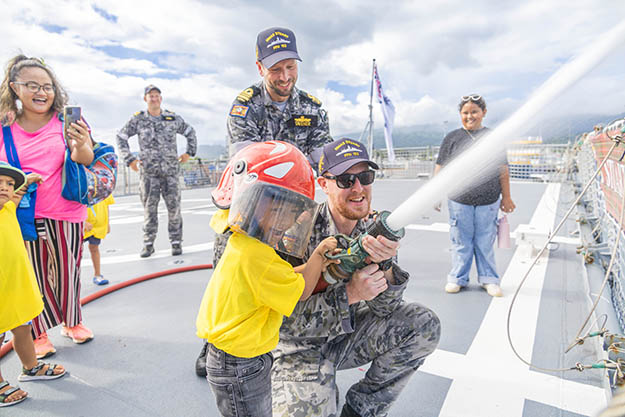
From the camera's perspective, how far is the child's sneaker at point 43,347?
2.32m

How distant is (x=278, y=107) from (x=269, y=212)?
129cm

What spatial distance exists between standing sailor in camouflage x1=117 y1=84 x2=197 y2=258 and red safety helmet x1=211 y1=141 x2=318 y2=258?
3780mm

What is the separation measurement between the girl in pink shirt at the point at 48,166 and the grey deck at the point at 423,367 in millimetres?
370

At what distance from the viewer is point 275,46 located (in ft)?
6.57

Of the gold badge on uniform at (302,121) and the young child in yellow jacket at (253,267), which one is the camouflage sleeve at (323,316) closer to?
the young child in yellow jacket at (253,267)

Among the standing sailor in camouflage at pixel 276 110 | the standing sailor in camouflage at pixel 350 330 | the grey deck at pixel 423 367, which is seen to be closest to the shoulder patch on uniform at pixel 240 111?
the standing sailor in camouflage at pixel 276 110

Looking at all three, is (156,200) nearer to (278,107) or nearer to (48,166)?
(48,166)

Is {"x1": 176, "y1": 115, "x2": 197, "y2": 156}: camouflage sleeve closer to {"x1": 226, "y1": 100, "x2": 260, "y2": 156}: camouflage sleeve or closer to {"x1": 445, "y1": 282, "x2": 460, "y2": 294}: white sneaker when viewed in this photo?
{"x1": 226, "y1": 100, "x2": 260, "y2": 156}: camouflage sleeve

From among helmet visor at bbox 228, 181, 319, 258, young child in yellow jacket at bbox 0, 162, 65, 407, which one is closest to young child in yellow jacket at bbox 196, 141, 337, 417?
helmet visor at bbox 228, 181, 319, 258

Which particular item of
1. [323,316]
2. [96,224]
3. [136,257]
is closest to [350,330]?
[323,316]

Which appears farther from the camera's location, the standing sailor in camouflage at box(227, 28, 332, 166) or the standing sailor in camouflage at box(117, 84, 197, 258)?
→ the standing sailor in camouflage at box(117, 84, 197, 258)

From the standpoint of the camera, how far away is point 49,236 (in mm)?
2178

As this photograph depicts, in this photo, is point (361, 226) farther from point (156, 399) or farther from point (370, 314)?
point (156, 399)

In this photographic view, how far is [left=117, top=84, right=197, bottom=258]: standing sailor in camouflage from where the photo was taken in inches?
179
